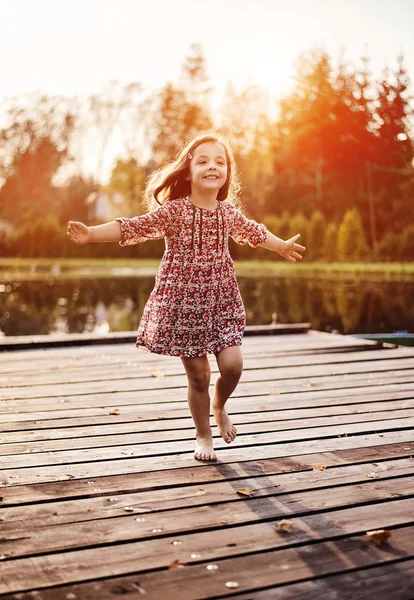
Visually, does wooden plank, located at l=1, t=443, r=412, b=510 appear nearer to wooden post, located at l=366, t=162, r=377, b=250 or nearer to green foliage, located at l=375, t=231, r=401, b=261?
green foliage, located at l=375, t=231, r=401, b=261

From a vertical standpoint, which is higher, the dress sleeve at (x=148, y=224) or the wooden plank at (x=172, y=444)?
the dress sleeve at (x=148, y=224)

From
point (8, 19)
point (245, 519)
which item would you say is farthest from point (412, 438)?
point (8, 19)

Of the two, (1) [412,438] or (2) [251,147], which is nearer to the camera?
(1) [412,438]

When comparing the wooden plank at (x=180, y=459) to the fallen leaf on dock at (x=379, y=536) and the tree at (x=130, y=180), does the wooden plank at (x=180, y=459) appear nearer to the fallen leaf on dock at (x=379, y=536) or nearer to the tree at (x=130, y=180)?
the fallen leaf on dock at (x=379, y=536)

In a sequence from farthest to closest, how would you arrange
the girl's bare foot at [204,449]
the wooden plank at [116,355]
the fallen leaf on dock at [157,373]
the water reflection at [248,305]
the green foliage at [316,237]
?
the green foliage at [316,237] → the water reflection at [248,305] → the wooden plank at [116,355] → the fallen leaf on dock at [157,373] → the girl's bare foot at [204,449]

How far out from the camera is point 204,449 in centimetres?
294

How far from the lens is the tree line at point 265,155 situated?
91.4 ft

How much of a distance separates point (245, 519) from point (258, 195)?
34.3 m

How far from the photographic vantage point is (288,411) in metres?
3.75

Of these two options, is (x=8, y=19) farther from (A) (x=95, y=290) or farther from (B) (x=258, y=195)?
(B) (x=258, y=195)

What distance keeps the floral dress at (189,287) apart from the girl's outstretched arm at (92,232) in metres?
0.05

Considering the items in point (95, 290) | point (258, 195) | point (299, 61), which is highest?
point (299, 61)

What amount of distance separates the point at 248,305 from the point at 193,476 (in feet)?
36.2

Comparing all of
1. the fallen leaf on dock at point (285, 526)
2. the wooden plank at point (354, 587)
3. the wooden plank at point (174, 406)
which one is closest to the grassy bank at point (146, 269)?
the wooden plank at point (174, 406)
